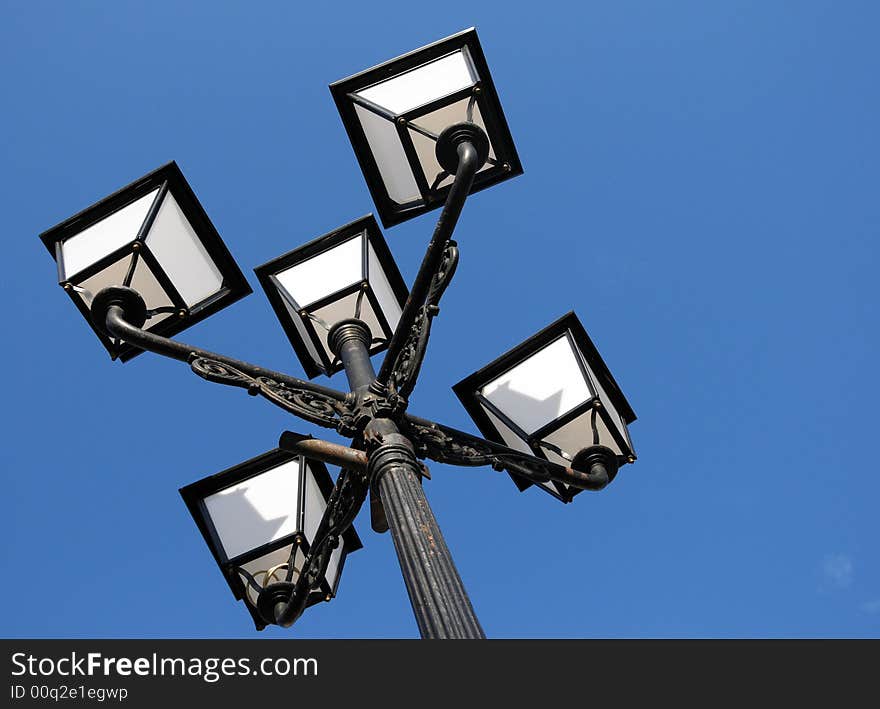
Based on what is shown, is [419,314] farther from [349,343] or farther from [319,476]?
[319,476]

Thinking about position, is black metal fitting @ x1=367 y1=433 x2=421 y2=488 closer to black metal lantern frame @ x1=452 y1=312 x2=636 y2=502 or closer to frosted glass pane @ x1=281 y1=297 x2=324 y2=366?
black metal lantern frame @ x1=452 y1=312 x2=636 y2=502

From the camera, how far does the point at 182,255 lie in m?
5.24

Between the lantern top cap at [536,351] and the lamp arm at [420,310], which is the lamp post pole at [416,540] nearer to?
the lamp arm at [420,310]

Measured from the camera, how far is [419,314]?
4.49 m

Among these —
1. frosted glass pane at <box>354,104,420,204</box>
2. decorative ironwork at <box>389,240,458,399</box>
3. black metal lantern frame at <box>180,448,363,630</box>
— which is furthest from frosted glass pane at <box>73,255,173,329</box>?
decorative ironwork at <box>389,240,458,399</box>

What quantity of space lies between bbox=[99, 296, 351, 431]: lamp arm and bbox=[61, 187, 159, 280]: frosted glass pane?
17.5 inches

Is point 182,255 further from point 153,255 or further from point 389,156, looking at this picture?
point 389,156

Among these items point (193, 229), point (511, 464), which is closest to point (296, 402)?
point (511, 464)

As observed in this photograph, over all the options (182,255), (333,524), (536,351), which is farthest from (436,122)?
(333,524)

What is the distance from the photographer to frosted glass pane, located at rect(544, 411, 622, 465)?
17.6ft

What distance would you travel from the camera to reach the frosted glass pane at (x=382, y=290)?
5.64 metres

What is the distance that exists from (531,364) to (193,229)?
1885 mm

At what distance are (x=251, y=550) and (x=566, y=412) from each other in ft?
5.78
